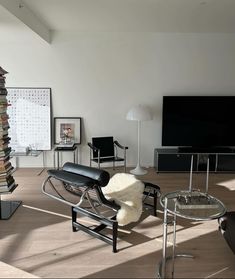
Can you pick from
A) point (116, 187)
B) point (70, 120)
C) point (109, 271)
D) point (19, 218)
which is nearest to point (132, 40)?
point (70, 120)

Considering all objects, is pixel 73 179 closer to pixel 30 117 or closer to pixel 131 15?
pixel 131 15

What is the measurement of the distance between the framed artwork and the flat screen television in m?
1.68

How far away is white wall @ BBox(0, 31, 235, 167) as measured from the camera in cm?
532

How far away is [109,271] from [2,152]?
5.98ft

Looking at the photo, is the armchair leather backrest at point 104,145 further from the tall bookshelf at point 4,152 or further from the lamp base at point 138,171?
the tall bookshelf at point 4,152

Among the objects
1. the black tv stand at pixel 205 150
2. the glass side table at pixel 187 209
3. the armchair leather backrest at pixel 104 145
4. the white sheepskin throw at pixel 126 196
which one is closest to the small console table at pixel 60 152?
the armchair leather backrest at pixel 104 145

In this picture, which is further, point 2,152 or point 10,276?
point 2,152

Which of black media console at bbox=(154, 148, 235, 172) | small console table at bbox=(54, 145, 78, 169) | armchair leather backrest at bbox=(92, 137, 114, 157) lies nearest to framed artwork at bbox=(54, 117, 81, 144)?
small console table at bbox=(54, 145, 78, 169)

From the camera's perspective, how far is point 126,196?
10.9 ft

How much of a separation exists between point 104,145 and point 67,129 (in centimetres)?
82

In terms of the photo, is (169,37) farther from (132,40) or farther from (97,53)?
(97,53)

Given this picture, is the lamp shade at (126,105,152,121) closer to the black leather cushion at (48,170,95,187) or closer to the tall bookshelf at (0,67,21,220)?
the tall bookshelf at (0,67,21,220)

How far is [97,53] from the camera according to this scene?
17.6 feet

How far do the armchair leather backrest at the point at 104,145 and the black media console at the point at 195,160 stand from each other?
889mm
